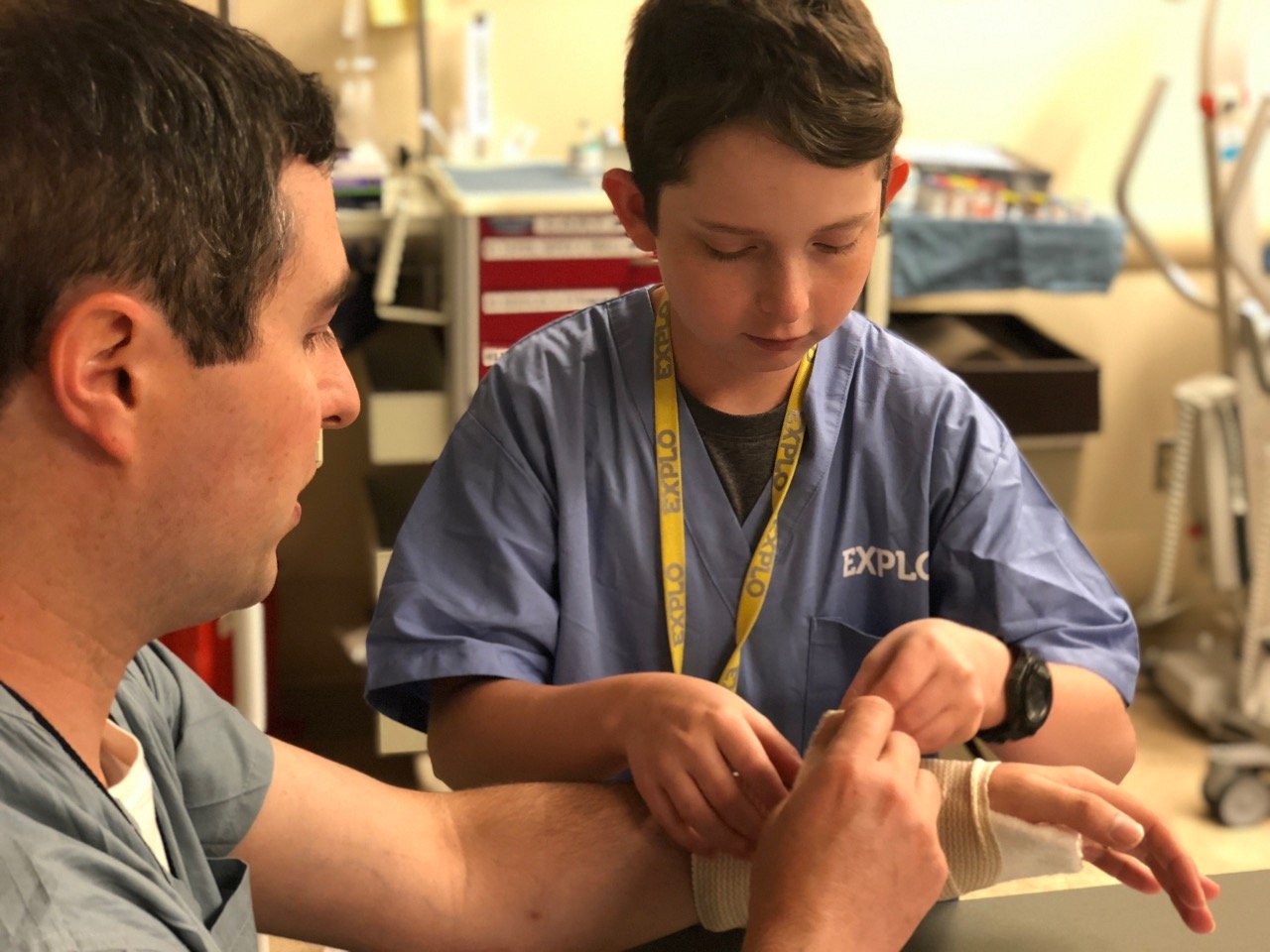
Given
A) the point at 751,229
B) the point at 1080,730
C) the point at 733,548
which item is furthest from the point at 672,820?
the point at 751,229

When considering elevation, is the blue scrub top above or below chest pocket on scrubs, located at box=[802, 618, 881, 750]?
above

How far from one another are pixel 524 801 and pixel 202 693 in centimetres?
29

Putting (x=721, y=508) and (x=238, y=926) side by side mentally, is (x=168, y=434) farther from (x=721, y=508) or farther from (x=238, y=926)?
(x=721, y=508)

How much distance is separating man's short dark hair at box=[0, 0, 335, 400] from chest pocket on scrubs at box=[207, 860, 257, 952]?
40 centimetres

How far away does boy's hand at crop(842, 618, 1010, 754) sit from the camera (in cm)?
115

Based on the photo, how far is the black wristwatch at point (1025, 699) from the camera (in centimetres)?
124

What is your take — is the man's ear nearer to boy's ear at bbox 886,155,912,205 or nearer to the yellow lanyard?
the yellow lanyard

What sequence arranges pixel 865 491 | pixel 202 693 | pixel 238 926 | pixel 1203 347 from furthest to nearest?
pixel 1203 347 → pixel 865 491 → pixel 202 693 → pixel 238 926

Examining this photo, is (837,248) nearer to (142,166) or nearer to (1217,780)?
(142,166)

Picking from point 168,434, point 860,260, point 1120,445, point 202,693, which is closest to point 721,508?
point 860,260

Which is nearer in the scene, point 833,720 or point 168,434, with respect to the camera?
point 168,434

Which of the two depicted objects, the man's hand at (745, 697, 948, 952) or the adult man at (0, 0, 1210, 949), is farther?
the man's hand at (745, 697, 948, 952)

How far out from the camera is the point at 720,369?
4.44ft

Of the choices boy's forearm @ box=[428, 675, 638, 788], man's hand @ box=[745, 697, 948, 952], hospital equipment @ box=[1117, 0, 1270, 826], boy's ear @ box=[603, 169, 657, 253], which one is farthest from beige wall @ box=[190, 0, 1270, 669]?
man's hand @ box=[745, 697, 948, 952]
